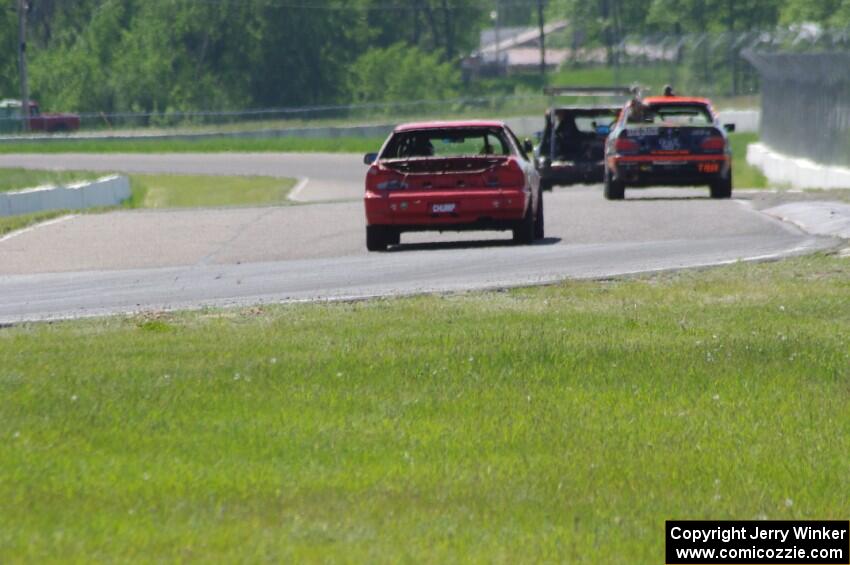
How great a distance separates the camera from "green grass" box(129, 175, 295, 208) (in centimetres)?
4164

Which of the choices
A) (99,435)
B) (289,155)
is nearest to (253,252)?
(99,435)

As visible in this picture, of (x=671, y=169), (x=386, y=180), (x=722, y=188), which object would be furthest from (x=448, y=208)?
(x=722, y=188)

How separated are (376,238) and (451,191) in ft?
3.43

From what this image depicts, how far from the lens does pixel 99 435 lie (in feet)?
26.0

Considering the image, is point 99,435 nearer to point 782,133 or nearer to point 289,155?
point 782,133

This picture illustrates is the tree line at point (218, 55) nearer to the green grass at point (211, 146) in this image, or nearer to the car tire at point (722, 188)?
the green grass at point (211, 146)

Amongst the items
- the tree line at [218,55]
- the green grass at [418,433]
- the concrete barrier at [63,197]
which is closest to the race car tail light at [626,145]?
the concrete barrier at [63,197]

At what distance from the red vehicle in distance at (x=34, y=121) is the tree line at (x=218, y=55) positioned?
18832 mm

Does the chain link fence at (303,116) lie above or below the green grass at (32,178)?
below

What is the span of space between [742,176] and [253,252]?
74.1ft

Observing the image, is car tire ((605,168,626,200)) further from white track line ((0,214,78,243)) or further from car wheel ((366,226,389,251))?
white track line ((0,214,78,243))

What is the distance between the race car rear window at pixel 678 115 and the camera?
26.6 m
